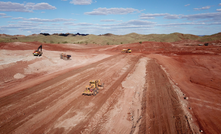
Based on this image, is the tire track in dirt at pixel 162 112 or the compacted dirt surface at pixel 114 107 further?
the compacted dirt surface at pixel 114 107

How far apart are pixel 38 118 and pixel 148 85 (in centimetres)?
1220

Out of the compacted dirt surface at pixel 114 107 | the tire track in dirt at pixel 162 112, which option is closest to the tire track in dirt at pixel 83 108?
the compacted dirt surface at pixel 114 107

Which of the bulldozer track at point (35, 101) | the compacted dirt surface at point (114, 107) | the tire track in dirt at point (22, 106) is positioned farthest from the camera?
the bulldozer track at point (35, 101)

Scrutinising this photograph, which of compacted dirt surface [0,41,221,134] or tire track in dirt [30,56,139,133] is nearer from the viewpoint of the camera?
tire track in dirt [30,56,139,133]

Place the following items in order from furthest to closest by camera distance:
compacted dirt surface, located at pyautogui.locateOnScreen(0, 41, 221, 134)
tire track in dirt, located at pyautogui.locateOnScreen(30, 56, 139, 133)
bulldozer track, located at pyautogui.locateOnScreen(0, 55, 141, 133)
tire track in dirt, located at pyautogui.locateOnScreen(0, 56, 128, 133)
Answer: bulldozer track, located at pyautogui.locateOnScreen(0, 55, 141, 133) < tire track in dirt, located at pyautogui.locateOnScreen(0, 56, 128, 133) < compacted dirt surface, located at pyautogui.locateOnScreen(0, 41, 221, 134) < tire track in dirt, located at pyautogui.locateOnScreen(30, 56, 139, 133)

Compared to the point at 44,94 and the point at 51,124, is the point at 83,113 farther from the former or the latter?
the point at 44,94

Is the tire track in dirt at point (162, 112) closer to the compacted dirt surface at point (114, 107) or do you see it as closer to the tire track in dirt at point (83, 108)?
the compacted dirt surface at point (114, 107)

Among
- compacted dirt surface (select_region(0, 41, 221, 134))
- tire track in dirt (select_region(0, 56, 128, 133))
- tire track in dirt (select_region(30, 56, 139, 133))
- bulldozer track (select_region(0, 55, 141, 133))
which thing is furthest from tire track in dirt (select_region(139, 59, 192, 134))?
tire track in dirt (select_region(0, 56, 128, 133))

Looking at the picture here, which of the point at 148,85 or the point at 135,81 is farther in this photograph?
the point at 135,81

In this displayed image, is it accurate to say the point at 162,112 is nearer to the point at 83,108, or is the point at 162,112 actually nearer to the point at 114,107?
the point at 114,107

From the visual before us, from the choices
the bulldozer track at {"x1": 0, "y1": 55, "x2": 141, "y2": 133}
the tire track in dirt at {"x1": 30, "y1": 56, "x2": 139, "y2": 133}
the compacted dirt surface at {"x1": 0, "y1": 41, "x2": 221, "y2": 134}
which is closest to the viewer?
the tire track in dirt at {"x1": 30, "y1": 56, "x2": 139, "y2": 133}

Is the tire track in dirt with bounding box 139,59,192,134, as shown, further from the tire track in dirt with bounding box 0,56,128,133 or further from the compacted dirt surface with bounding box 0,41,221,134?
the tire track in dirt with bounding box 0,56,128,133

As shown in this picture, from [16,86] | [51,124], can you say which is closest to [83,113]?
[51,124]

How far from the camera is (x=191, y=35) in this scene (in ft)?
350
